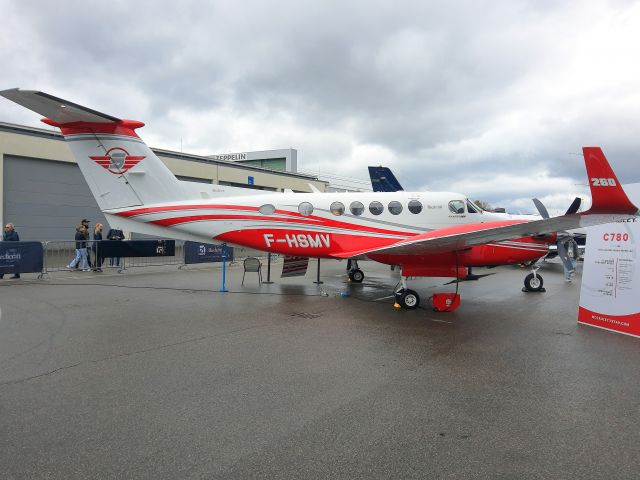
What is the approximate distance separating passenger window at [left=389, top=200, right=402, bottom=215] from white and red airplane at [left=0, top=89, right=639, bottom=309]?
0.03m

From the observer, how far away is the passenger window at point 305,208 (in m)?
10.1

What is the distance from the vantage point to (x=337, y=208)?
398 inches

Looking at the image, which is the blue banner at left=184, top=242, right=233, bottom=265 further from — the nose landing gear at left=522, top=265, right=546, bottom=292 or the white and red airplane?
the nose landing gear at left=522, top=265, right=546, bottom=292

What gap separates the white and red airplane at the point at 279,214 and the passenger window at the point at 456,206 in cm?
3

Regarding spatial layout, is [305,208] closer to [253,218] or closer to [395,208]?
[253,218]

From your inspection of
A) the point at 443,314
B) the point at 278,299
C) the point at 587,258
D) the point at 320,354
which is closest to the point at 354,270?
the point at 278,299

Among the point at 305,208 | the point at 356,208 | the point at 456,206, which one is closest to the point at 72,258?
the point at 305,208

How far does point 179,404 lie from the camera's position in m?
3.87

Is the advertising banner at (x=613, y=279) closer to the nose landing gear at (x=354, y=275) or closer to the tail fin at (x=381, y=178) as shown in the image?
the nose landing gear at (x=354, y=275)

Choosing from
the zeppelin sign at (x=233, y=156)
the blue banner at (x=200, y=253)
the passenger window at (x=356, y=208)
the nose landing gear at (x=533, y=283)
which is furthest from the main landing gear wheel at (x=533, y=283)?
the zeppelin sign at (x=233, y=156)

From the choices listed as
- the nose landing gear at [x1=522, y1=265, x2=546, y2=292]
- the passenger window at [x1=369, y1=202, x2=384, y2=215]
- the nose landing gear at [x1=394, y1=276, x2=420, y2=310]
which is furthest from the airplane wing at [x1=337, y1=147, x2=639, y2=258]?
the nose landing gear at [x1=522, y1=265, x2=546, y2=292]

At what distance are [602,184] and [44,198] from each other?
96.6 ft

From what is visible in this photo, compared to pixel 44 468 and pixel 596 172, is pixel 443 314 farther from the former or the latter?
pixel 44 468

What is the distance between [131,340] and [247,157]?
177 ft
